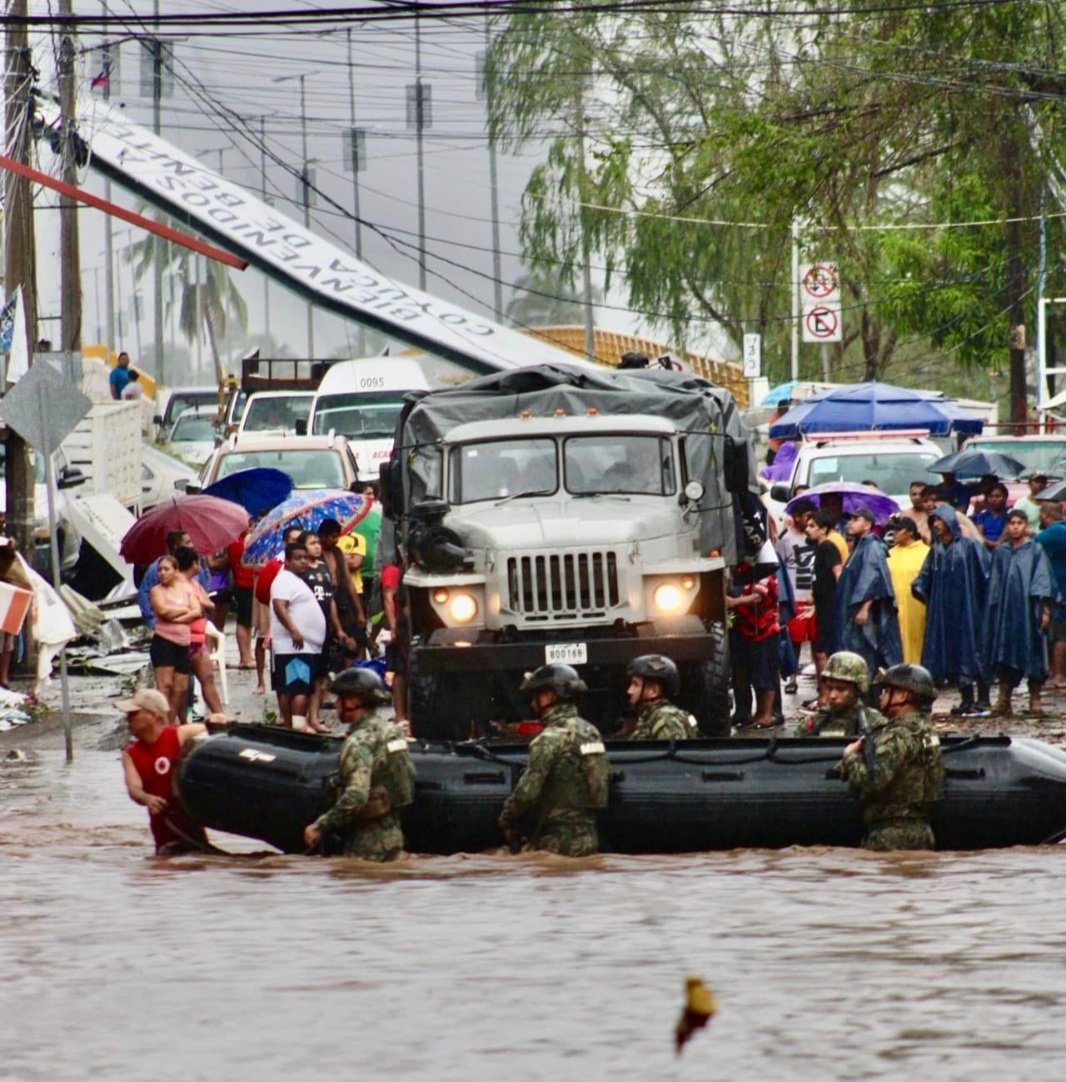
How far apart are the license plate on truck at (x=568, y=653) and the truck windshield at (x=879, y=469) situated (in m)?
12.8

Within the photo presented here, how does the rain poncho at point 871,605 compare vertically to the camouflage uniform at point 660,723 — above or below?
above

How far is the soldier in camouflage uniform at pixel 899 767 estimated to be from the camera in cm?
1218

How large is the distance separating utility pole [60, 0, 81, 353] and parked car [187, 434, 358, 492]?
2.27 meters

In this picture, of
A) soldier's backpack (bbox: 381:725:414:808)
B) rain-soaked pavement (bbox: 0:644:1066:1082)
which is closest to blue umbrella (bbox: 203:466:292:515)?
rain-soaked pavement (bbox: 0:644:1066:1082)

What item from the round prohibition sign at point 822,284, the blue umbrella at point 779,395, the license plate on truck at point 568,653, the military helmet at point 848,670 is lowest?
the license plate on truck at point 568,653

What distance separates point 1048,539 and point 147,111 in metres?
43.9

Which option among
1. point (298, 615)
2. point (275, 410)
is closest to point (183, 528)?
point (298, 615)

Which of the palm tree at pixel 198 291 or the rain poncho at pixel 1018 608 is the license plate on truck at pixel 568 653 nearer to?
the rain poncho at pixel 1018 608

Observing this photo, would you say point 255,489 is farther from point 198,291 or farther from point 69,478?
point 198,291

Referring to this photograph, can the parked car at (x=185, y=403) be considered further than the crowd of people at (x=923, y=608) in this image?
Yes

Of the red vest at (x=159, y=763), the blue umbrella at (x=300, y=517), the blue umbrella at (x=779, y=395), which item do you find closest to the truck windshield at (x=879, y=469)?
the blue umbrella at (x=300, y=517)

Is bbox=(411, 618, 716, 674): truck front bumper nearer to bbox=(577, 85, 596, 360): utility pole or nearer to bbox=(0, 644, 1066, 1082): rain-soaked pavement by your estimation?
bbox=(0, 644, 1066, 1082): rain-soaked pavement

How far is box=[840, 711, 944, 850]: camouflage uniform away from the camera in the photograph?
12.2 m

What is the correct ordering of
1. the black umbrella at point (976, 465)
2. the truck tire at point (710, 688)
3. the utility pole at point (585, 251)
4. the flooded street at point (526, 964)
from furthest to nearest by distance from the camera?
the utility pole at point (585, 251) → the black umbrella at point (976, 465) → the truck tire at point (710, 688) → the flooded street at point (526, 964)
